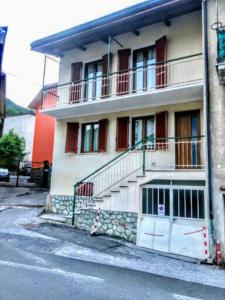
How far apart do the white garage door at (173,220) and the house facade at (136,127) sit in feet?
0.10

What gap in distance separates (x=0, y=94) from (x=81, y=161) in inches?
259

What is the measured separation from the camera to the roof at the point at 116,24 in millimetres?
10633

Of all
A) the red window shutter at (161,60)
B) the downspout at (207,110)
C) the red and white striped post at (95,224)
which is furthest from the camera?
the red window shutter at (161,60)

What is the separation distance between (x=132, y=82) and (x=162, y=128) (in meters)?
2.68

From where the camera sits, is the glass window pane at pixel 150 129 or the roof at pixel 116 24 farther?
the glass window pane at pixel 150 129

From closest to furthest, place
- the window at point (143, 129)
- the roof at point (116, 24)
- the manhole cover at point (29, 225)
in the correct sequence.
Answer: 1. the manhole cover at point (29, 225)
2. the roof at point (116, 24)
3. the window at point (143, 129)

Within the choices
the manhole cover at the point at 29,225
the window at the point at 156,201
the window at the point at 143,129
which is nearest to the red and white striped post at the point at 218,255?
the window at the point at 156,201

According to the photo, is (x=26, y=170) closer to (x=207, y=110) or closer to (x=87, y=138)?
(x=87, y=138)

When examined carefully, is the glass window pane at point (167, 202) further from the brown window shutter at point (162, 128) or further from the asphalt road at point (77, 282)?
the asphalt road at point (77, 282)

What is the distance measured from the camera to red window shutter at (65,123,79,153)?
42.9ft

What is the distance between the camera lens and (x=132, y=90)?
12070mm

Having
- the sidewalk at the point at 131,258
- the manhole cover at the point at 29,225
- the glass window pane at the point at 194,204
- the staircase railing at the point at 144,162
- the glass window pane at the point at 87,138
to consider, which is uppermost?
the glass window pane at the point at 87,138

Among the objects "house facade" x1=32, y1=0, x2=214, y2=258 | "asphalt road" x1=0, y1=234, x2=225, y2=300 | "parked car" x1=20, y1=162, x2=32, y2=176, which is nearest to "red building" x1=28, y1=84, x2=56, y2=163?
"parked car" x1=20, y1=162, x2=32, y2=176

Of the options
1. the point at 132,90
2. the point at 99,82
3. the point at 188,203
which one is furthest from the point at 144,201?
the point at 99,82
